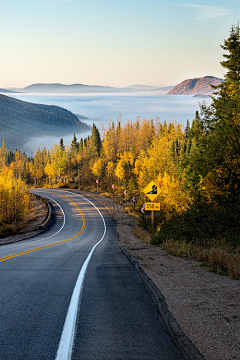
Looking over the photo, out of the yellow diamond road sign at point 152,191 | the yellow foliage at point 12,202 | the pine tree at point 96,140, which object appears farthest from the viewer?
the pine tree at point 96,140

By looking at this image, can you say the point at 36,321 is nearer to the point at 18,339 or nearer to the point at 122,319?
the point at 18,339

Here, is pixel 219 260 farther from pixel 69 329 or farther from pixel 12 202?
pixel 12 202

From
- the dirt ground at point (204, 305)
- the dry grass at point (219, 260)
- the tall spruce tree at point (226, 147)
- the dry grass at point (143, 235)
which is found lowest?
the dry grass at point (143, 235)

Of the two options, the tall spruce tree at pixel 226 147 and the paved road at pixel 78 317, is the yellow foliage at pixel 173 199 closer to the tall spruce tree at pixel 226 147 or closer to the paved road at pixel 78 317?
the tall spruce tree at pixel 226 147

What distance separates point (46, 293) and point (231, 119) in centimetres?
1267

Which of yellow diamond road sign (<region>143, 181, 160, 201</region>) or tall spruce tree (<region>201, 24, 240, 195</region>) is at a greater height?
tall spruce tree (<region>201, 24, 240, 195</region>)

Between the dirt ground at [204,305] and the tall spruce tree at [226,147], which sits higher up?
the tall spruce tree at [226,147]

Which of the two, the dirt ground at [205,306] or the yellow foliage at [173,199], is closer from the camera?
the dirt ground at [205,306]

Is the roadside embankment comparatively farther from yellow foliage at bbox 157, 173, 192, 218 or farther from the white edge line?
the white edge line

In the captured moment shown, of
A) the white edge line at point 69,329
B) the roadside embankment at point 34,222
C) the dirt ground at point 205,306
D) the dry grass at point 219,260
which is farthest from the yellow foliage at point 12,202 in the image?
the white edge line at point 69,329

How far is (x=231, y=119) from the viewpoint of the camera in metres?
14.4

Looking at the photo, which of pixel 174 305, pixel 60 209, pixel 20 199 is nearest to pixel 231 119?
pixel 174 305

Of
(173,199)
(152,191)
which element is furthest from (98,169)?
(152,191)

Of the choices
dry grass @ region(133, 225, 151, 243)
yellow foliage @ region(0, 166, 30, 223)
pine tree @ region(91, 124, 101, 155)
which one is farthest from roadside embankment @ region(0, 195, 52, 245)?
pine tree @ region(91, 124, 101, 155)
